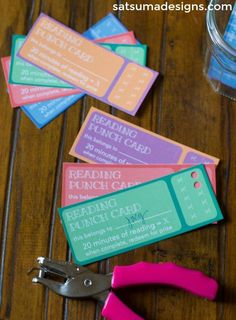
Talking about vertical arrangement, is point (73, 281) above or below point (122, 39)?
below

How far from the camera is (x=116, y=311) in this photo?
56 cm

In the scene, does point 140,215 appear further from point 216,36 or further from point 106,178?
point 216,36

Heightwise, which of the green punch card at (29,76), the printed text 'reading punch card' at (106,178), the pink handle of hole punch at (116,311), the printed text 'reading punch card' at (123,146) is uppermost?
the green punch card at (29,76)

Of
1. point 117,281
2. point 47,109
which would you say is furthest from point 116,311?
point 47,109

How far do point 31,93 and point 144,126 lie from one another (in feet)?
0.55

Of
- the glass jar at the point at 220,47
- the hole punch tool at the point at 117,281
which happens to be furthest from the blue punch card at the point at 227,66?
the hole punch tool at the point at 117,281

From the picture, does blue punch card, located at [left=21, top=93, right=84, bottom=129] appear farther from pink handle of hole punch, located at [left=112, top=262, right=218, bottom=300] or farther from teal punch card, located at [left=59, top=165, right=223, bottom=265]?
pink handle of hole punch, located at [left=112, top=262, right=218, bottom=300]

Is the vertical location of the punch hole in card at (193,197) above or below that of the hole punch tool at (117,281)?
above

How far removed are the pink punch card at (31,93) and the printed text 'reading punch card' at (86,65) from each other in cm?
2

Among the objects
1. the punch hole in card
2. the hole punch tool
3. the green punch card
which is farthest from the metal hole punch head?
the green punch card

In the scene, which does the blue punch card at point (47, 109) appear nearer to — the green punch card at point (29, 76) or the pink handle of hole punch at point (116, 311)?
the green punch card at point (29, 76)

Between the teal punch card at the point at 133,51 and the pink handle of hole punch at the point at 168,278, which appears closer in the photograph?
the pink handle of hole punch at the point at 168,278

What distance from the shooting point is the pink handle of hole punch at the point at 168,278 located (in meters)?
0.56

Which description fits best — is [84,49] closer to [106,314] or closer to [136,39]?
[136,39]
